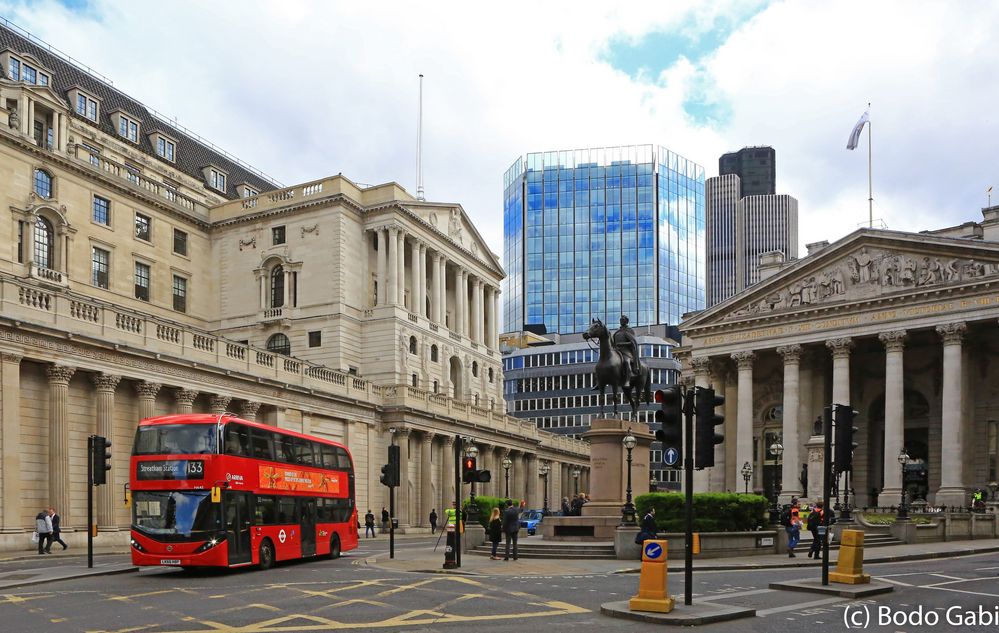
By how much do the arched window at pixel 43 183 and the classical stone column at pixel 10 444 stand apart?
949 inches

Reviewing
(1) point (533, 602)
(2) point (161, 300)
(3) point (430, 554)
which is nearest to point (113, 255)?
(2) point (161, 300)

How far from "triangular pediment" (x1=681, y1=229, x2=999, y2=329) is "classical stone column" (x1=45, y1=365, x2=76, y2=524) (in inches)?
1987

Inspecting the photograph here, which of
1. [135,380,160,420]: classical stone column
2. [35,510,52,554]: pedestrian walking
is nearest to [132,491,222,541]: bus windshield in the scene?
[35,510,52,554]: pedestrian walking

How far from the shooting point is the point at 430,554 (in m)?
36.9

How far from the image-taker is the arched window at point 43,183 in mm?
57875

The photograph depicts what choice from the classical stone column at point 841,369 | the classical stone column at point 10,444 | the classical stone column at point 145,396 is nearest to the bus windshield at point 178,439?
the classical stone column at point 10,444

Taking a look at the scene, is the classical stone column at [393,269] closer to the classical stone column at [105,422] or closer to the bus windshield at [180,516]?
the classical stone column at [105,422]

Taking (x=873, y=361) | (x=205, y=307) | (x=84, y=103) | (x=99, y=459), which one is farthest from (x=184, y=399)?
(x=873, y=361)

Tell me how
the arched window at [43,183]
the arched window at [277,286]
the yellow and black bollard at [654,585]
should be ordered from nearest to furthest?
the yellow and black bollard at [654,585]
the arched window at [43,183]
the arched window at [277,286]

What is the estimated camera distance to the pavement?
2684 centimetres

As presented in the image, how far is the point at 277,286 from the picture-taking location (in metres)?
73.5

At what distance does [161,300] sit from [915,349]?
179 feet

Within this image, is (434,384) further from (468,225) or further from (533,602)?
(533,602)

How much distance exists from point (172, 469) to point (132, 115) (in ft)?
183
